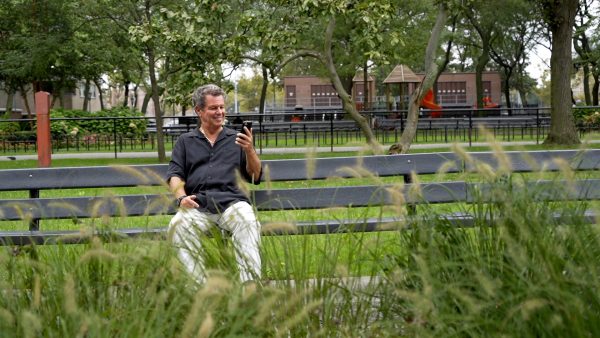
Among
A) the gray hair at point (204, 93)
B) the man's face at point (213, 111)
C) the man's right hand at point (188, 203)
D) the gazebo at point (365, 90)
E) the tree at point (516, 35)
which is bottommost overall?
the man's right hand at point (188, 203)

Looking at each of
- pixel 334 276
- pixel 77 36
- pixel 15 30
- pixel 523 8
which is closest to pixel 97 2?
pixel 77 36

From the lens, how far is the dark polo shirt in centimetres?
530

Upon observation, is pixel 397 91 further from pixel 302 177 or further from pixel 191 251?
pixel 191 251

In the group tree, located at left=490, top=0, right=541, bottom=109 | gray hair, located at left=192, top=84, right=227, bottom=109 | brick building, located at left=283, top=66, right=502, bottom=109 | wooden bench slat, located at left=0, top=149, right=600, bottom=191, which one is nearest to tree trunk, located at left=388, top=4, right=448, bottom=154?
wooden bench slat, located at left=0, top=149, right=600, bottom=191

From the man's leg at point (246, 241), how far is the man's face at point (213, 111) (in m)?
0.59

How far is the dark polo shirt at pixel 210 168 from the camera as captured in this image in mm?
5297

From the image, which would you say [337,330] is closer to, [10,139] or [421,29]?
[10,139]

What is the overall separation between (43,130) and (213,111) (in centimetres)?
1256

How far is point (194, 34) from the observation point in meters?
15.9

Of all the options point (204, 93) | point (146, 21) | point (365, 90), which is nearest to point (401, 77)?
point (365, 90)

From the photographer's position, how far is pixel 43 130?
677 inches

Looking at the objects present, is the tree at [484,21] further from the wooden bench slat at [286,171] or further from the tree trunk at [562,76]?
the wooden bench slat at [286,171]

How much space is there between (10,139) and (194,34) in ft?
29.6

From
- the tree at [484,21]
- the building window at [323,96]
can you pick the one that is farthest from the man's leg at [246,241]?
the building window at [323,96]
